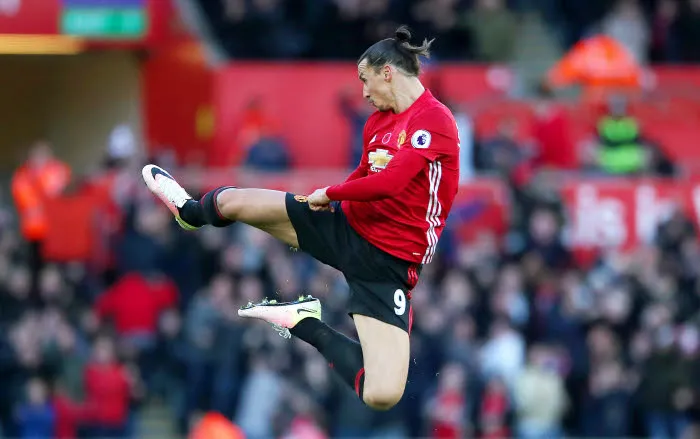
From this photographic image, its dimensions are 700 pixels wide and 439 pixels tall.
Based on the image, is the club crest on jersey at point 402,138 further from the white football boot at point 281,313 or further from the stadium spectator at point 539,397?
the stadium spectator at point 539,397

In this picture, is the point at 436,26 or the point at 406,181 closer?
the point at 406,181

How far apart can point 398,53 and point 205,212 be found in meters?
1.42

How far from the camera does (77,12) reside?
18.4 m

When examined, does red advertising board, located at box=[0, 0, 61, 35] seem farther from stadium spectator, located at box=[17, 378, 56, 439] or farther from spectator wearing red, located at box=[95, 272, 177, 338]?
stadium spectator, located at box=[17, 378, 56, 439]

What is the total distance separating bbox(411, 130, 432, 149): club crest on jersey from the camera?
9.20 meters

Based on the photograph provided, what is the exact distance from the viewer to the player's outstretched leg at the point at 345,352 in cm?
940

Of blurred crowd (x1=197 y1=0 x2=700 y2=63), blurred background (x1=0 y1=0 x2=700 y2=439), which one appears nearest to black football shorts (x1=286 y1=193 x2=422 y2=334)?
blurred background (x1=0 y1=0 x2=700 y2=439)

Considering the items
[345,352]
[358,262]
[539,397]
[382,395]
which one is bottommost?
[539,397]

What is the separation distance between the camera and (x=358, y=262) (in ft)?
31.5

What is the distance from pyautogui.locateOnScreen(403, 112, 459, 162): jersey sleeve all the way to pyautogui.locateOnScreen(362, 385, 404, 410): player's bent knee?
1281 millimetres

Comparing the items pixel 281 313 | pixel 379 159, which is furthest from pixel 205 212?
pixel 379 159

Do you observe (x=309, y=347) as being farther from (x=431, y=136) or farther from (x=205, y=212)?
(x=431, y=136)

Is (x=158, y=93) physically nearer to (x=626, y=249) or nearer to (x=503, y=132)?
(x=503, y=132)

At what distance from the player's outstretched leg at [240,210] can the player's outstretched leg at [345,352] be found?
16.5 inches
